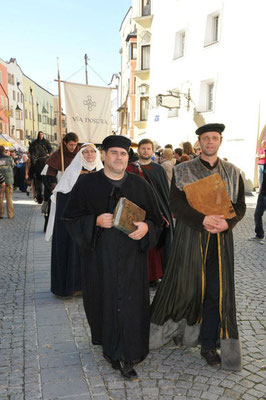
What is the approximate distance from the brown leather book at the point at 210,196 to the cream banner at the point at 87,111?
3.01m

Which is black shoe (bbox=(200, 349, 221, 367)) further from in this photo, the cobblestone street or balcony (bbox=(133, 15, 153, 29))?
balcony (bbox=(133, 15, 153, 29))

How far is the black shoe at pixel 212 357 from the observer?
10.1 ft

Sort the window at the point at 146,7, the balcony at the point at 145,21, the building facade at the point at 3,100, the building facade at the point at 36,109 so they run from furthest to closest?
the building facade at the point at 36,109 < the building facade at the point at 3,100 < the window at the point at 146,7 < the balcony at the point at 145,21

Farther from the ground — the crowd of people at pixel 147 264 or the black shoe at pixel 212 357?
the crowd of people at pixel 147 264

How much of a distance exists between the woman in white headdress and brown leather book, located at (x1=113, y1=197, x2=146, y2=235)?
1753mm

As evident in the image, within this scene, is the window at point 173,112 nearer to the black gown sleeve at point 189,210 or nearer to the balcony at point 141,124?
the balcony at point 141,124

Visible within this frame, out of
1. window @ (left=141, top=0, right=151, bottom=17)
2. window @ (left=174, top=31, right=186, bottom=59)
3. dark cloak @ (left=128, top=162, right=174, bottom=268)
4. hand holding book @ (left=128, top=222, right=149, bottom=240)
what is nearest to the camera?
hand holding book @ (left=128, top=222, right=149, bottom=240)

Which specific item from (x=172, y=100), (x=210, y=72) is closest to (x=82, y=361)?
(x=210, y=72)

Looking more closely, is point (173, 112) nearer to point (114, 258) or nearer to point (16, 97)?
point (114, 258)

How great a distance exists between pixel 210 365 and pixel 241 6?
16.5 m

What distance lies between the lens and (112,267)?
2.91 metres

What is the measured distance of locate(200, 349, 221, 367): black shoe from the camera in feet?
10.1

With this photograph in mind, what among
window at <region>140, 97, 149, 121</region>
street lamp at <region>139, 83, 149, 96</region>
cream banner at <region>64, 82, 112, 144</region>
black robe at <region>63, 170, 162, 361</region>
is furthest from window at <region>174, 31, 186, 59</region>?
black robe at <region>63, 170, 162, 361</region>

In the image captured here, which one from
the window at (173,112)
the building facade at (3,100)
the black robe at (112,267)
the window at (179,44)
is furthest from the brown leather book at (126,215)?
the building facade at (3,100)
